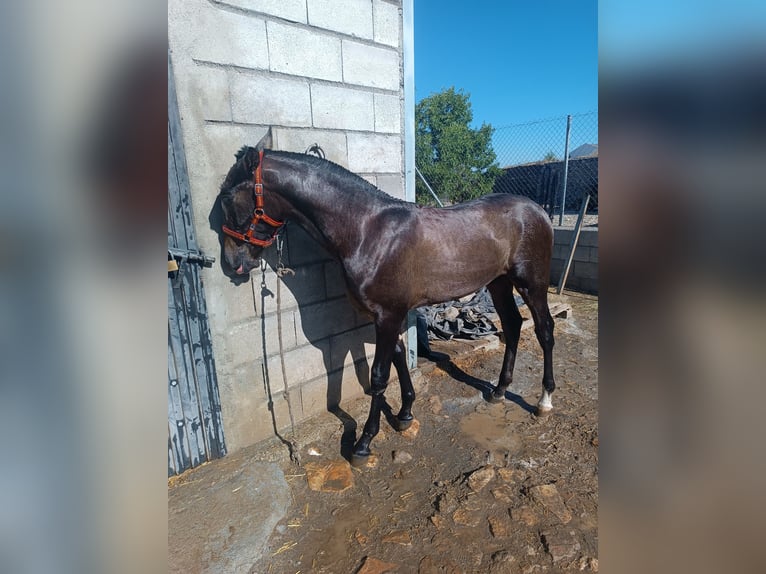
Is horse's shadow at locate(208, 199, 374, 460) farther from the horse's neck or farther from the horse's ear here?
the horse's ear

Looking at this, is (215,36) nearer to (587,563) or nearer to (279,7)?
(279,7)

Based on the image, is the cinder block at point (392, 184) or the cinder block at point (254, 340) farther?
the cinder block at point (392, 184)

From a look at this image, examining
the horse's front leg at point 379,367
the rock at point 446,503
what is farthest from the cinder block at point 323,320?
the rock at point 446,503

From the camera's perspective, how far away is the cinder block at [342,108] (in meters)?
2.74

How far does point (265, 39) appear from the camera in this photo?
7.96 ft

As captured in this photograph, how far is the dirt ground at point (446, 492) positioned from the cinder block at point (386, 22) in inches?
108

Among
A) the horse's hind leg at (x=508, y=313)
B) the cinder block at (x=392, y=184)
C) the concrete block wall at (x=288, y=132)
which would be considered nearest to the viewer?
the concrete block wall at (x=288, y=132)

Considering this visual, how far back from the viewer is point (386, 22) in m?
3.02

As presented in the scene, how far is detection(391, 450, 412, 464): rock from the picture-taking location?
262 cm

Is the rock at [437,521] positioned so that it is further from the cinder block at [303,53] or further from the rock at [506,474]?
the cinder block at [303,53]

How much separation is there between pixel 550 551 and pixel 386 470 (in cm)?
99

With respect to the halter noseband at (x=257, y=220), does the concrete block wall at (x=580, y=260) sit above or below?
below

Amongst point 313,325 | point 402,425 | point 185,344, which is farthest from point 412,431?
point 185,344
